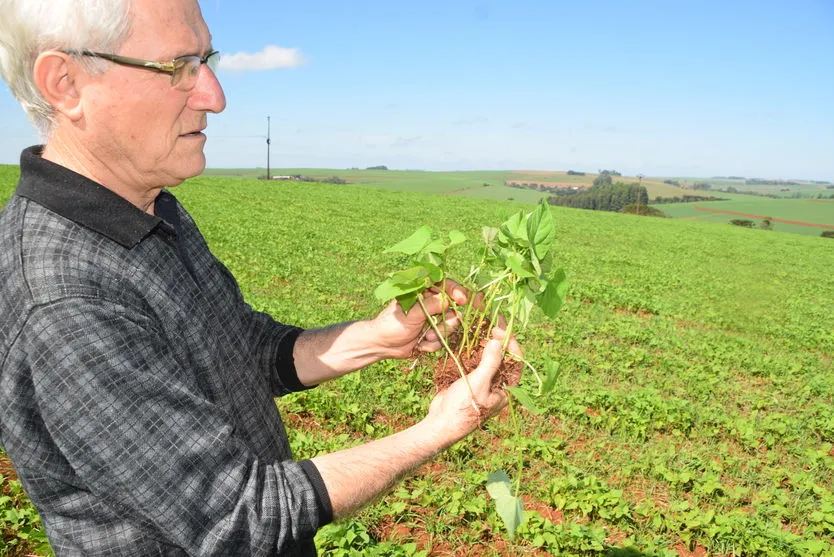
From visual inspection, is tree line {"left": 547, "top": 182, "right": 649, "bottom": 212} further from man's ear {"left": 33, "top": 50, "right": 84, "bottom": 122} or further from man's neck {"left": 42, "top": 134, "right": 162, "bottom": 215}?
man's ear {"left": 33, "top": 50, "right": 84, "bottom": 122}

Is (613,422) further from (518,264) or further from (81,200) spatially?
(81,200)

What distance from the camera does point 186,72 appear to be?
1578mm

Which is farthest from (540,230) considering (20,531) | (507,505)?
(20,531)

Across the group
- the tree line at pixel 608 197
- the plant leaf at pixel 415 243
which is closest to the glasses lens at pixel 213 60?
the plant leaf at pixel 415 243

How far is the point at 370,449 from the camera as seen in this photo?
1.61 meters

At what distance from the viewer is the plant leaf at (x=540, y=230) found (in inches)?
77.6

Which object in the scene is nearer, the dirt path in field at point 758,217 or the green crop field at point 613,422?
the green crop field at point 613,422

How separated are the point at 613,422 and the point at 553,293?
4.85 metres

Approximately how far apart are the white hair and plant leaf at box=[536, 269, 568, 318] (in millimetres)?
1384

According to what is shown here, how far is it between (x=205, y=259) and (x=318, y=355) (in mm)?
576

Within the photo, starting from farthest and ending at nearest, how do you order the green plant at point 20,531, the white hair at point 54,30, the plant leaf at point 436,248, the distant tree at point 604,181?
the distant tree at point 604,181 → the green plant at point 20,531 → the plant leaf at point 436,248 → the white hair at point 54,30

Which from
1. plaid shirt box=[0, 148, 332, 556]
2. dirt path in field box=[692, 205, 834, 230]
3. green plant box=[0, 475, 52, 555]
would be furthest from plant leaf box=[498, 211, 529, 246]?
dirt path in field box=[692, 205, 834, 230]

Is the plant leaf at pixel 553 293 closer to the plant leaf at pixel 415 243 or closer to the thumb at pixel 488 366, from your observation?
the thumb at pixel 488 366

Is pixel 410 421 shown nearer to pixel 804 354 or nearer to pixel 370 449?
pixel 370 449
